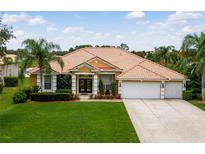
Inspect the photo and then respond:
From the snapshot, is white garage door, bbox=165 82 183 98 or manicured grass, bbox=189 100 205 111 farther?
white garage door, bbox=165 82 183 98

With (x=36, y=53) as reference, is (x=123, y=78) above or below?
below

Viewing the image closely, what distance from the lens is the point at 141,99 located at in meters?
37.1

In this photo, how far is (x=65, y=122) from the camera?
938 inches

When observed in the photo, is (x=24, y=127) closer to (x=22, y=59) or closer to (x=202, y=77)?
(x=22, y=59)

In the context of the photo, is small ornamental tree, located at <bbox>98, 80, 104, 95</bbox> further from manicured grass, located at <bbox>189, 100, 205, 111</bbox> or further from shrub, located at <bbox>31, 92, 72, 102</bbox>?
manicured grass, located at <bbox>189, 100, 205, 111</bbox>

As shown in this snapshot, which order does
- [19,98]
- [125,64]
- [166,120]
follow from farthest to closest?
→ [125,64], [19,98], [166,120]

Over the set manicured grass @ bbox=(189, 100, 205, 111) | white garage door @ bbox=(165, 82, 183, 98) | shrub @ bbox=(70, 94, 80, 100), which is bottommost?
manicured grass @ bbox=(189, 100, 205, 111)

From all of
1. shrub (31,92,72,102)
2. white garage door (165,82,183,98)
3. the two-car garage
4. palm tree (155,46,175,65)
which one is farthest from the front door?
palm tree (155,46,175,65)

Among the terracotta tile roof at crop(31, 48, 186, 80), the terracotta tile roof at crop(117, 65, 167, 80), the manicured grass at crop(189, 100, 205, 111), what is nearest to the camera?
the manicured grass at crop(189, 100, 205, 111)

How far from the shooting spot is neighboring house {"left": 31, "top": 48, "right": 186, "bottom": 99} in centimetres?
3744

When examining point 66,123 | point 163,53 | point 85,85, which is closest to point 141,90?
point 85,85

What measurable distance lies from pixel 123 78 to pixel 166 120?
40.6ft

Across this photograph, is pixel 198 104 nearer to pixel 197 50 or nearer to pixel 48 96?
pixel 197 50
